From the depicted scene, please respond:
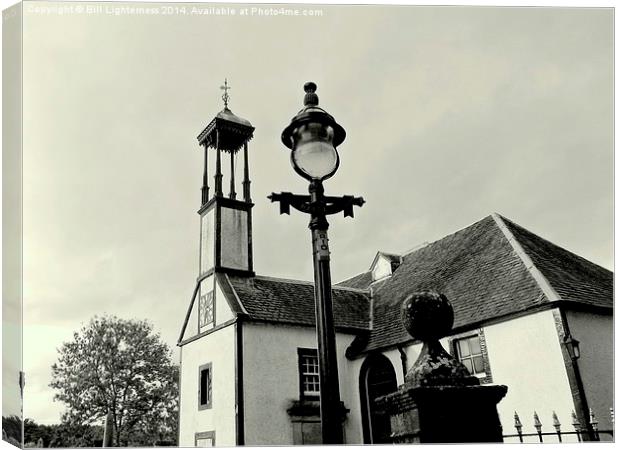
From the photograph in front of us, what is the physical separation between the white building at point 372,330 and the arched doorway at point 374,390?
0.04m

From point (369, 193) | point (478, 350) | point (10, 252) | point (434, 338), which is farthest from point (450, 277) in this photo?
point (434, 338)

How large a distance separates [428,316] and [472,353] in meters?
9.46

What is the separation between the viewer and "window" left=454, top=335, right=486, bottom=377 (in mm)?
11578

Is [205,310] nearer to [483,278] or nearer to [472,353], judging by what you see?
[472,353]

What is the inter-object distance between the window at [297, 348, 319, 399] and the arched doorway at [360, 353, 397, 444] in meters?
1.25

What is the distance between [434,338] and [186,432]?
1420cm

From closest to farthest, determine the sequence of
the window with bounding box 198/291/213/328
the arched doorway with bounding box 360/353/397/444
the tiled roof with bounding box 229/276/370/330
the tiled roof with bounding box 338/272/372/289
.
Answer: the arched doorway with bounding box 360/353/397/444 < the tiled roof with bounding box 229/276/370/330 < the window with bounding box 198/291/213/328 < the tiled roof with bounding box 338/272/372/289

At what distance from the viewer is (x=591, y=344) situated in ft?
32.4

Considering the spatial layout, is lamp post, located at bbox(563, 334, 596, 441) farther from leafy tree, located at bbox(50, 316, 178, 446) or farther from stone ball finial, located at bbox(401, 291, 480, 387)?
leafy tree, located at bbox(50, 316, 178, 446)

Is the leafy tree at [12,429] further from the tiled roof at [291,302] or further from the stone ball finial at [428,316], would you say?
the tiled roof at [291,302]

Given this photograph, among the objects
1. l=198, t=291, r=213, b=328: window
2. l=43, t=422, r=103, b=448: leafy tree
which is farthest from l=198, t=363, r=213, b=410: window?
l=43, t=422, r=103, b=448: leafy tree

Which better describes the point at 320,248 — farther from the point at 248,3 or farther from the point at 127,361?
the point at 127,361

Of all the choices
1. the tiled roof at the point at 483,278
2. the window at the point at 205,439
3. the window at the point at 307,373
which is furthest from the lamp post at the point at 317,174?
the window at the point at 205,439

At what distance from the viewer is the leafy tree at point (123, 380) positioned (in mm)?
11273
